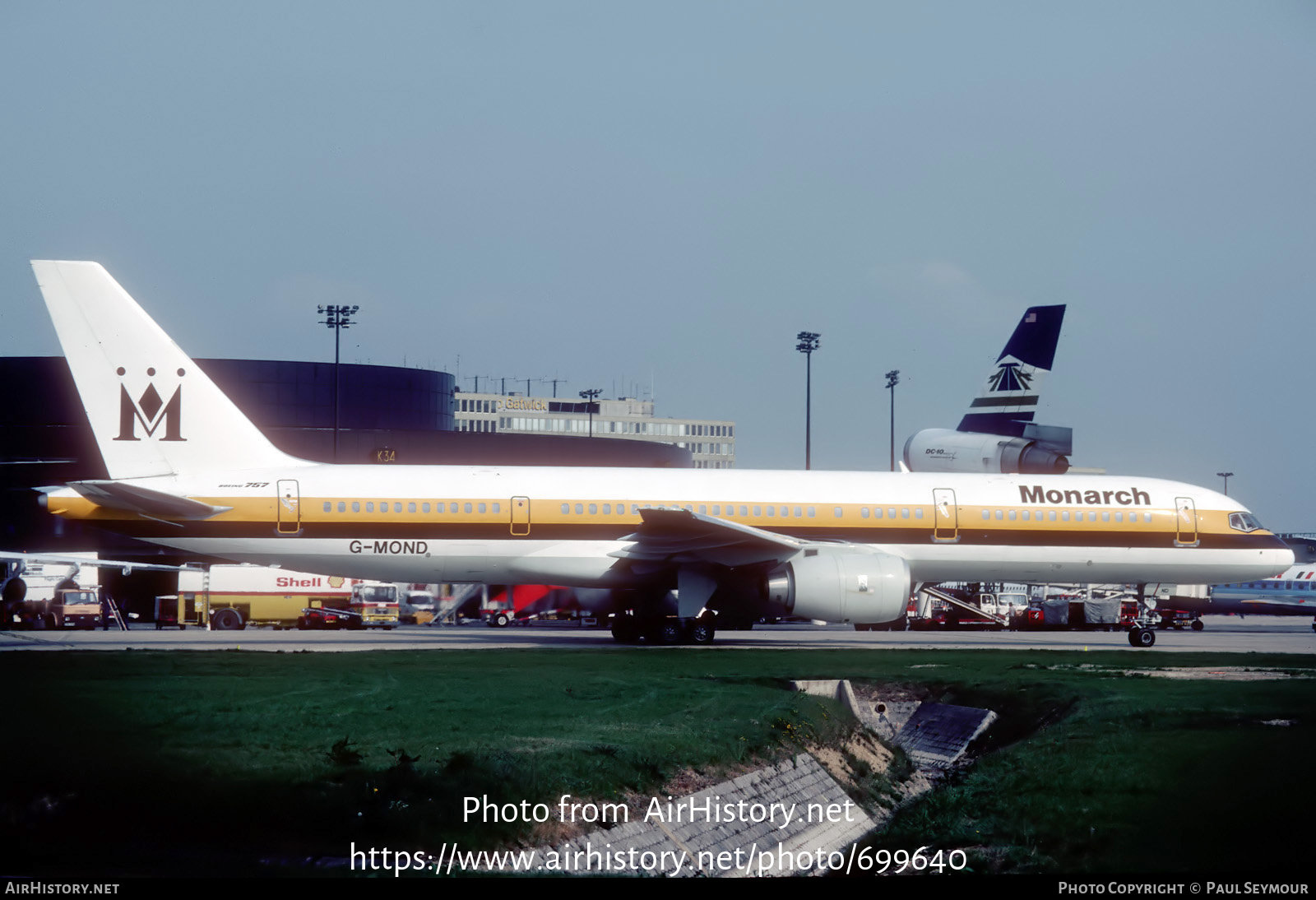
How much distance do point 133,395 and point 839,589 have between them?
15.5 m

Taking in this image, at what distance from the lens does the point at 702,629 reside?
1065 inches

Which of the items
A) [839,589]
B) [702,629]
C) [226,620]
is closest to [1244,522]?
[839,589]

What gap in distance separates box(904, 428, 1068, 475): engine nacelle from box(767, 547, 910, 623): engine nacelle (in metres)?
8.26

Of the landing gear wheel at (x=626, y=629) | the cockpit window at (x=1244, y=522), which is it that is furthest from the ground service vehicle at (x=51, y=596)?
the cockpit window at (x=1244, y=522)

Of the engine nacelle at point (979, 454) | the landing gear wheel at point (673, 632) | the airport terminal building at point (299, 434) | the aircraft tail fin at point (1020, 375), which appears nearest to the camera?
the landing gear wheel at point (673, 632)

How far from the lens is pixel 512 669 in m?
18.4

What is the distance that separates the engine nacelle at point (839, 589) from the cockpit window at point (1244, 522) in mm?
9748

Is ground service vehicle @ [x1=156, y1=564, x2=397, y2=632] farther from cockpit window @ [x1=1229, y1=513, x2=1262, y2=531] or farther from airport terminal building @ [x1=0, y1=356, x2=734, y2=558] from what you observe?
cockpit window @ [x1=1229, y1=513, x2=1262, y2=531]

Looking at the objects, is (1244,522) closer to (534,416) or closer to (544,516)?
(544,516)

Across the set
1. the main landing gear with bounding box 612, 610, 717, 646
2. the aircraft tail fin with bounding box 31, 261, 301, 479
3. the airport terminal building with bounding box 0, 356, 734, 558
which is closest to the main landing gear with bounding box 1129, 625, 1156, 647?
the main landing gear with bounding box 612, 610, 717, 646

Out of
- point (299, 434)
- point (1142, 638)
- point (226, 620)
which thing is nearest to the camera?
point (1142, 638)

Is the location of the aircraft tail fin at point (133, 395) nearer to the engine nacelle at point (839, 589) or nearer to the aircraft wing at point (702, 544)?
the aircraft wing at point (702, 544)

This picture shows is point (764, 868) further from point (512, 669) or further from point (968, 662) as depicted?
point (968, 662)

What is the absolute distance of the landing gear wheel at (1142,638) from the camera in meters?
29.6
